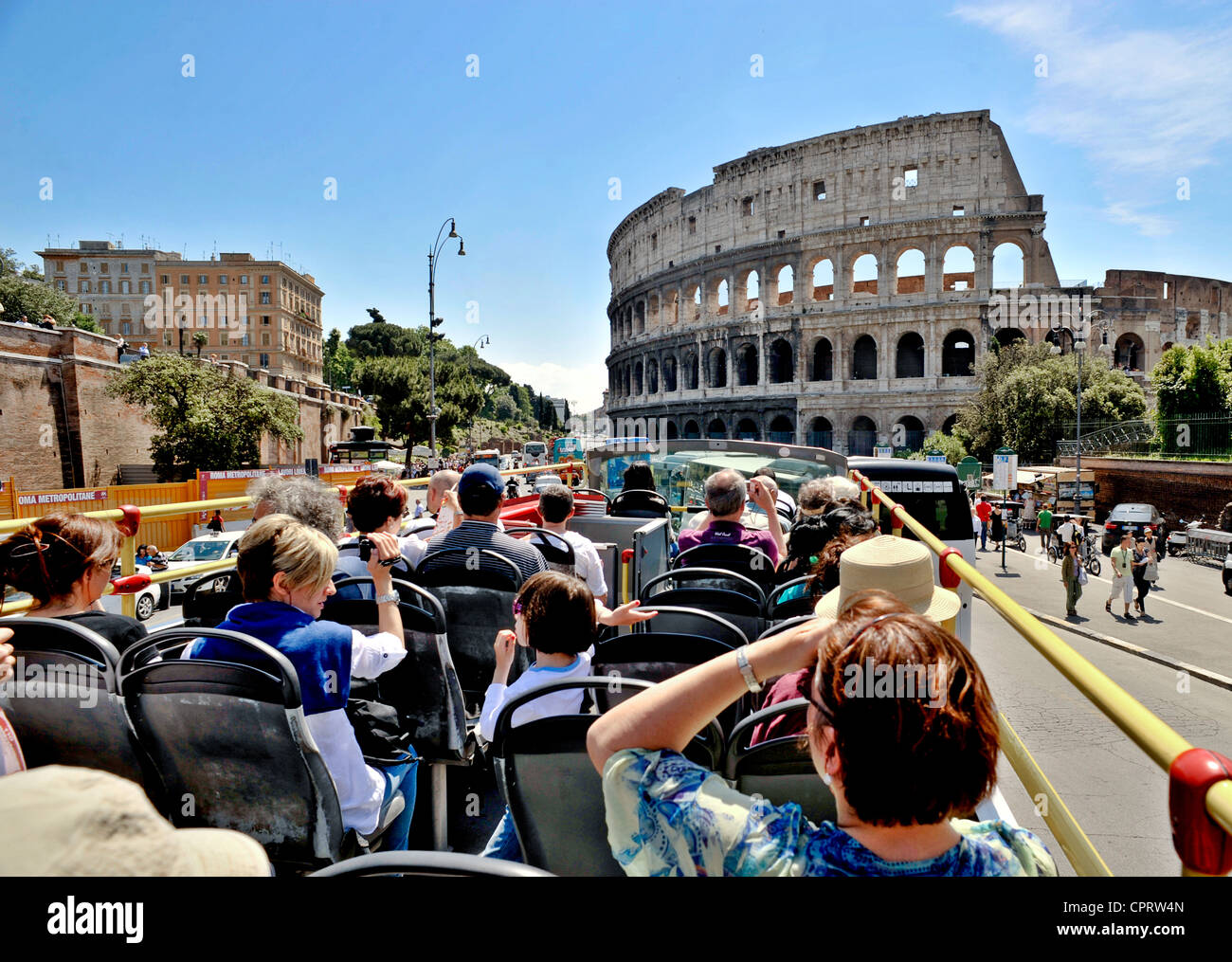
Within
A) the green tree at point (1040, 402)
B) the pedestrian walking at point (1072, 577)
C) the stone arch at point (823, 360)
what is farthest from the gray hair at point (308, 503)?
the stone arch at point (823, 360)

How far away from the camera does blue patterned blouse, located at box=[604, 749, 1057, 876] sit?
3.96 feet

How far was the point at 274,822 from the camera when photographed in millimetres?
2305

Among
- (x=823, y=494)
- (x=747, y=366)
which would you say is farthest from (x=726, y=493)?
(x=747, y=366)

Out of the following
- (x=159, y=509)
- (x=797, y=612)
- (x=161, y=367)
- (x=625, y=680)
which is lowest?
(x=797, y=612)

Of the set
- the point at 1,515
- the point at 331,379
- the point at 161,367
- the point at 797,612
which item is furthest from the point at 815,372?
the point at 331,379

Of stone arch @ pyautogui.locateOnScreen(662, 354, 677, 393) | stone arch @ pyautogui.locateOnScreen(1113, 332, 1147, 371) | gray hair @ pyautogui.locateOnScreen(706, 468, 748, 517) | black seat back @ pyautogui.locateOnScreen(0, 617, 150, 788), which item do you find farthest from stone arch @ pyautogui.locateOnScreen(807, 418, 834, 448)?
black seat back @ pyautogui.locateOnScreen(0, 617, 150, 788)

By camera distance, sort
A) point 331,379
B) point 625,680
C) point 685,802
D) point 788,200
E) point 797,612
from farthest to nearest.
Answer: point 331,379
point 788,200
point 797,612
point 625,680
point 685,802

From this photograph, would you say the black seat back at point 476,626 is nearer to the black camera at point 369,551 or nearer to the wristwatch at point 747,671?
the black camera at point 369,551

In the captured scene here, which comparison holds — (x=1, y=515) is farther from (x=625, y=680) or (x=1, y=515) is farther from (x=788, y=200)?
(x=788, y=200)

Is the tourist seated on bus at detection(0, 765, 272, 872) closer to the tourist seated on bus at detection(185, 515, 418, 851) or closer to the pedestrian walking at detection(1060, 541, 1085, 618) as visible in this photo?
the tourist seated on bus at detection(185, 515, 418, 851)

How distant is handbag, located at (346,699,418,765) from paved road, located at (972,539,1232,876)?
2.40 meters

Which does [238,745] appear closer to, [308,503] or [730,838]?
[308,503]

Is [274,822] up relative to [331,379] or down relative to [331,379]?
down
